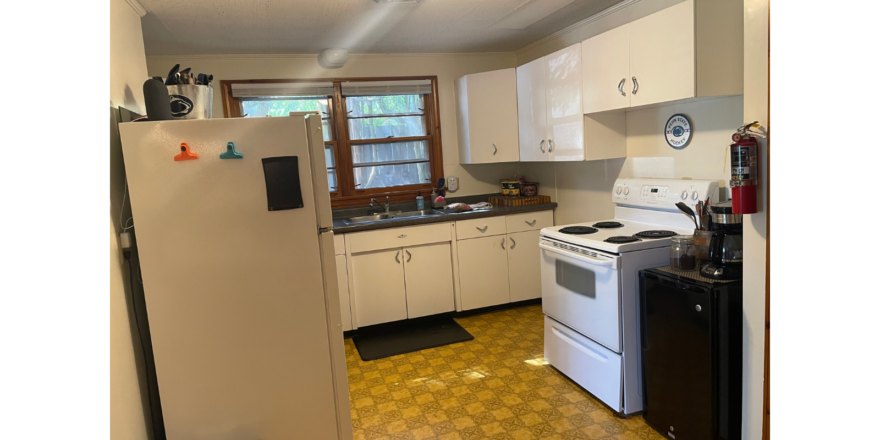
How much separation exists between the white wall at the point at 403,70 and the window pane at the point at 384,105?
0.63ft

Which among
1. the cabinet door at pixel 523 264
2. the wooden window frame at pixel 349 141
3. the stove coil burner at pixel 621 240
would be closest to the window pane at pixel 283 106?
the wooden window frame at pixel 349 141

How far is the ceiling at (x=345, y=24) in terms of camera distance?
2.80 metres

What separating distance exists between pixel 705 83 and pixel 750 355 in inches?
50.7

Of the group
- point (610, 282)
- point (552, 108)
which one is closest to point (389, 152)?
point (552, 108)

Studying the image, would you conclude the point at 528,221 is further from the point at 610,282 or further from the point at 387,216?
the point at 610,282

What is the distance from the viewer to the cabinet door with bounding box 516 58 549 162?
3.72 m

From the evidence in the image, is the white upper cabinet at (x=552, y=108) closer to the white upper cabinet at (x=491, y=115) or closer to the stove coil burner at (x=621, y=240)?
the white upper cabinet at (x=491, y=115)

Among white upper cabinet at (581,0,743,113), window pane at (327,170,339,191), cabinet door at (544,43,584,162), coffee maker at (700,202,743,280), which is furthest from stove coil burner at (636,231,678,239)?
window pane at (327,170,339,191)

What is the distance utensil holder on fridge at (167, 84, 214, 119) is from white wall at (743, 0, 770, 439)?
199 centimetres

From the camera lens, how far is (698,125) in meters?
2.79

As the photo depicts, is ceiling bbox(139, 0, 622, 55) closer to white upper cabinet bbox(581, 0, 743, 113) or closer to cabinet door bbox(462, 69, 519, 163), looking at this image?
cabinet door bbox(462, 69, 519, 163)

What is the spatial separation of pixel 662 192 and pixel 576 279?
771 mm
